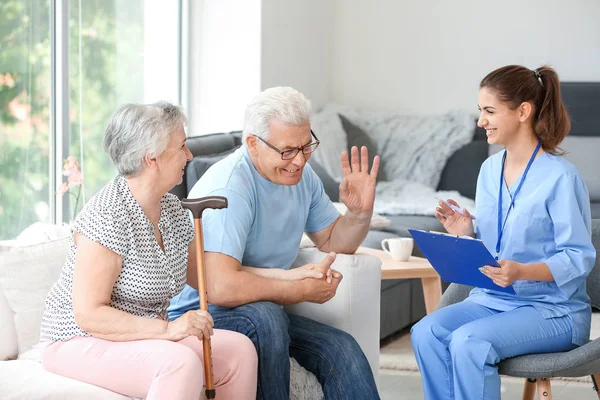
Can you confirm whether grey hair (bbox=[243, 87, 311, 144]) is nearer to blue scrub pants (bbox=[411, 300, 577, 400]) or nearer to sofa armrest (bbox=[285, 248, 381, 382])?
sofa armrest (bbox=[285, 248, 381, 382])

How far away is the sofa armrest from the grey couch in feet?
3.67

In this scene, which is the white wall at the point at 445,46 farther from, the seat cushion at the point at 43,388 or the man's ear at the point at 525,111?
the seat cushion at the point at 43,388

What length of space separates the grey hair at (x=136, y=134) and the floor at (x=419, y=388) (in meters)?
1.50

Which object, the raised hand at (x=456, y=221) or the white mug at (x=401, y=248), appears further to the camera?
the white mug at (x=401, y=248)

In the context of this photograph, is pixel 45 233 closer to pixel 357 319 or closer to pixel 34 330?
pixel 34 330

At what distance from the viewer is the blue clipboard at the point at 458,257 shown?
217 cm

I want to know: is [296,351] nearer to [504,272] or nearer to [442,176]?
[504,272]

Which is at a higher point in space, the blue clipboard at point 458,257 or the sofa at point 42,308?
the blue clipboard at point 458,257

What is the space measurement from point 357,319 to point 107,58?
213 centimetres

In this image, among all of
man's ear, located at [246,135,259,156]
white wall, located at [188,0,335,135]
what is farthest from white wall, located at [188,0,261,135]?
man's ear, located at [246,135,259,156]

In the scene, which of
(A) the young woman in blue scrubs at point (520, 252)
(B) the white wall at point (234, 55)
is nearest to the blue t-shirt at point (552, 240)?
(A) the young woman in blue scrubs at point (520, 252)

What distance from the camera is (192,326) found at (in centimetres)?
192

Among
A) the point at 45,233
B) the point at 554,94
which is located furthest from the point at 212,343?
the point at 554,94

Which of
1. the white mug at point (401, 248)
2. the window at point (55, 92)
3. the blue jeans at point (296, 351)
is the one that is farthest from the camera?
the window at point (55, 92)
